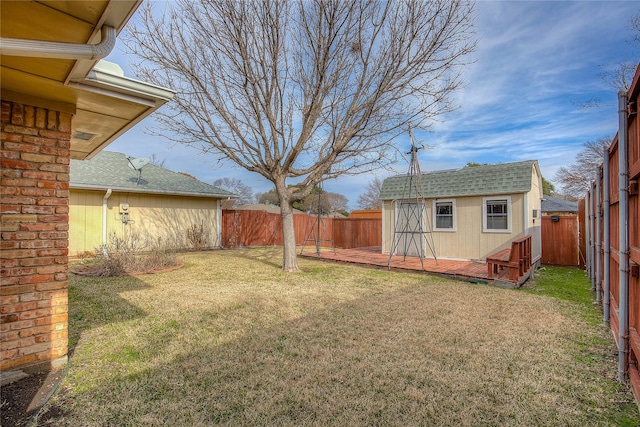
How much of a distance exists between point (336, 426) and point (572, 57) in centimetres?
1144

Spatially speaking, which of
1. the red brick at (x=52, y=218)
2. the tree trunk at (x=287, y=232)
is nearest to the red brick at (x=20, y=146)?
the red brick at (x=52, y=218)

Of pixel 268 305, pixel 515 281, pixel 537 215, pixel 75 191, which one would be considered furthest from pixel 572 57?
pixel 75 191

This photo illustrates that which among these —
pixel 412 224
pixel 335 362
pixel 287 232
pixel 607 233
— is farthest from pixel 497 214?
pixel 335 362

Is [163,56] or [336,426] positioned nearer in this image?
[336,426]

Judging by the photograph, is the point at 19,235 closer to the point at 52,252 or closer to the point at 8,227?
the point at 8,227

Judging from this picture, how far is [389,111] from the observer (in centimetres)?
764

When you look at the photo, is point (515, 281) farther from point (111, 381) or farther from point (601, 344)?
point (111, 381)

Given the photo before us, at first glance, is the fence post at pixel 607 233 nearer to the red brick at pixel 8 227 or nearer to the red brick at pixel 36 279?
the red brick at pixel 36 279

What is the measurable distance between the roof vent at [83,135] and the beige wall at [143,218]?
7.03 metres

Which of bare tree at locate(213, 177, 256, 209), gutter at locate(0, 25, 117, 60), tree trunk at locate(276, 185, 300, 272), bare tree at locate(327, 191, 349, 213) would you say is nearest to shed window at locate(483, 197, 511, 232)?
tree trunk at locate(276, 185, 300, 272)

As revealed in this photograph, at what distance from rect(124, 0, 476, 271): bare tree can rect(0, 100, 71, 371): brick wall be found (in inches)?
190

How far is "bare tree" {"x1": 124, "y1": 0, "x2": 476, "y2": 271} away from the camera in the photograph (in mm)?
6504

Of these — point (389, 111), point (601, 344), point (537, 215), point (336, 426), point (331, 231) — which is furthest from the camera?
point (331, 231)

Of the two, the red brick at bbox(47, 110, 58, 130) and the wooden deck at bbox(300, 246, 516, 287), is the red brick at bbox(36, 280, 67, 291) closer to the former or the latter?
the red brick at bbox(47, 110, 58, 130)
